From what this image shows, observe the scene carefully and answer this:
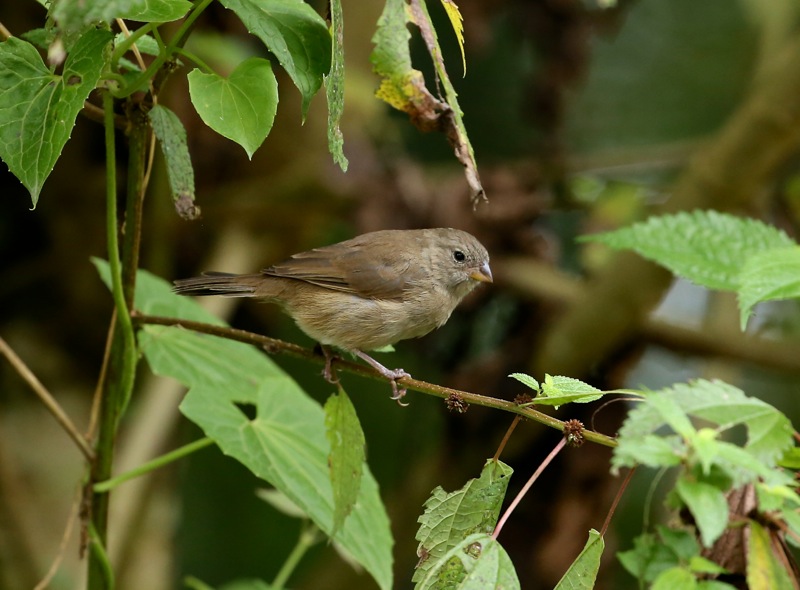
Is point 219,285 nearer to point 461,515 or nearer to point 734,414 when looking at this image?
point 461,515

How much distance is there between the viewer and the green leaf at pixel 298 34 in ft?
5.58

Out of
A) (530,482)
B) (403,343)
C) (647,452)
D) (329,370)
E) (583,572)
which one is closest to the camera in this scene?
(647,452)

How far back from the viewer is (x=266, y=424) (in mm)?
2475

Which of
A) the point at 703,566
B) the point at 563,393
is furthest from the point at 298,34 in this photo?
the point at 703,566

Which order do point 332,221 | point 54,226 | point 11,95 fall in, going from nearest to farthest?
1. point 11,95
2. point 54,226
3. point 332,221

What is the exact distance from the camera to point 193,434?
5480 millimetres

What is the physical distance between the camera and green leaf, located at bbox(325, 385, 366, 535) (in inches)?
76.9

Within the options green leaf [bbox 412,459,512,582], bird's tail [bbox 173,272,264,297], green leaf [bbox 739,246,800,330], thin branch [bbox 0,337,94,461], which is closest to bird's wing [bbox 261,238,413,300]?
bird's tail [bbox 173,272,264,297]

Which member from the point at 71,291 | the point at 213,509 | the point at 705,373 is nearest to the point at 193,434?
the point at 213,509

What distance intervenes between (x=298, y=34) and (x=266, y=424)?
1120 millimetres

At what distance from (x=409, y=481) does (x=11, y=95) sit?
12.7 ft

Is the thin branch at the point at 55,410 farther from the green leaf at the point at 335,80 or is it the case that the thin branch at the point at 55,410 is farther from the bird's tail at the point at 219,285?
the green leaf at the point at 335,80

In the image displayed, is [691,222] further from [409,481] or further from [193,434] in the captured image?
[193,434]

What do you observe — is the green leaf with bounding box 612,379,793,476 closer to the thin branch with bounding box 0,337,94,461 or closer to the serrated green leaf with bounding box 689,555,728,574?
the serrated green leaf with bounding box 689,555,728,574
